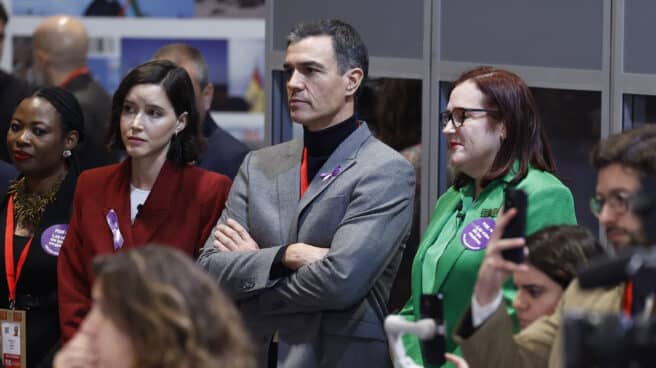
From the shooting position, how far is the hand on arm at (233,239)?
165 inches

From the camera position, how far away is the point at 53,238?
15.8 ft

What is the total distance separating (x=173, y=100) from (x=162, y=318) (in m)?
2.42

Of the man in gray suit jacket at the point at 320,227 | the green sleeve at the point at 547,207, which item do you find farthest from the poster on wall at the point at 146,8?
the green sleeve at the point at 547,207

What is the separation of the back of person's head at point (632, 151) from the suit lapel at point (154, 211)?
6.36 ft

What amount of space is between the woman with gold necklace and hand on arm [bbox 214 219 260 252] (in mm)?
846

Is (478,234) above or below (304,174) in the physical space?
below

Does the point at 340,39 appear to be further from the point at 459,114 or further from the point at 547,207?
the point at 547,207

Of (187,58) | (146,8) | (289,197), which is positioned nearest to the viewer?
(289,197)

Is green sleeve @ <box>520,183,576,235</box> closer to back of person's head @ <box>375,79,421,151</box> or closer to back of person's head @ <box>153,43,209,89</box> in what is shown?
back of person's head @ <box>375,79,421,151</box>

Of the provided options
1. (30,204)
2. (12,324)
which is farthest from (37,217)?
(12,324)

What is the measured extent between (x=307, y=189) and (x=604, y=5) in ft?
3.83

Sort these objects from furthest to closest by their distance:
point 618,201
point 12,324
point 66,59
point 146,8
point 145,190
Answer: point 146,8
point 66,59
point 12,324
point 145,190
point 618,201

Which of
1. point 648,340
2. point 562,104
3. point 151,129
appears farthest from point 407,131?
point 648,340

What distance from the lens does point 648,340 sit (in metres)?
2.10
